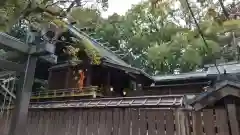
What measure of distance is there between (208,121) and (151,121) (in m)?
1.40

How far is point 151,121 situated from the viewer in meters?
5.47

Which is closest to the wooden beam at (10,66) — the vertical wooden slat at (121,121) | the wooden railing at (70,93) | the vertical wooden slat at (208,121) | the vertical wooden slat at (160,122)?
the vertical wooden slat at (121,121)

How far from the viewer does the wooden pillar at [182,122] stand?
4.86 metres

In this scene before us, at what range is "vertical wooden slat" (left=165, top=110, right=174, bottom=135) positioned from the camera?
16.9ft

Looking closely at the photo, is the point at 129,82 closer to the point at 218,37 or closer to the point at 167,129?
the point at 167,129

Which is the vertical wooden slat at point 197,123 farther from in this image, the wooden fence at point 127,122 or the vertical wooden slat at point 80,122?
the vertical wooden slat at point 80,122

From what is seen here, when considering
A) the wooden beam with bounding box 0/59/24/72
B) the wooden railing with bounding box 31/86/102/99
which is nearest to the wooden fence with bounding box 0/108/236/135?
the wooden beam with bounding box 0/59/24/72

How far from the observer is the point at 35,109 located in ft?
25.6

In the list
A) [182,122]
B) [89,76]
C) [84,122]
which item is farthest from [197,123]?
[89,76]

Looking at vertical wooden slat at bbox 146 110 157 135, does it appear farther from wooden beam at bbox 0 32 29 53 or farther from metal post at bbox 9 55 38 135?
wooden beam at bbox 0 32 29 53

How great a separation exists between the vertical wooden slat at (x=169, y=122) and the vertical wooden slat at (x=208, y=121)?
80cm

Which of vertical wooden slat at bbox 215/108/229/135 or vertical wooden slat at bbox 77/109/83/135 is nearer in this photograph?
vertical wooden slat at bbox 215/108/229/135

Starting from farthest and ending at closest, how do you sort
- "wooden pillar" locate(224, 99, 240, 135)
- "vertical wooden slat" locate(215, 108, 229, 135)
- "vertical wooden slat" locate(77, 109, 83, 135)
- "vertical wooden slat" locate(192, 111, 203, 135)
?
"vertical wooden slat" locate(77, 109, 83, 135) → "vertical wooden slat" locate(192, 111, 203, 135) → "vertical wooden slat" locate(215, 108, 229, 135) → "wooden pillar" locate(224, 99, 240, 135)

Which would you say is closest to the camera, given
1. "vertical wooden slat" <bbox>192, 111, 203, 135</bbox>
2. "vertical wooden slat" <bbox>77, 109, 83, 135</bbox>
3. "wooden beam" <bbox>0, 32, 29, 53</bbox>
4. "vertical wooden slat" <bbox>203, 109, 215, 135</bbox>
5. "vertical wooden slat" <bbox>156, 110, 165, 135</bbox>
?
A: "wooden beam" <bbox>0, 32, 29, 53</bbox>
